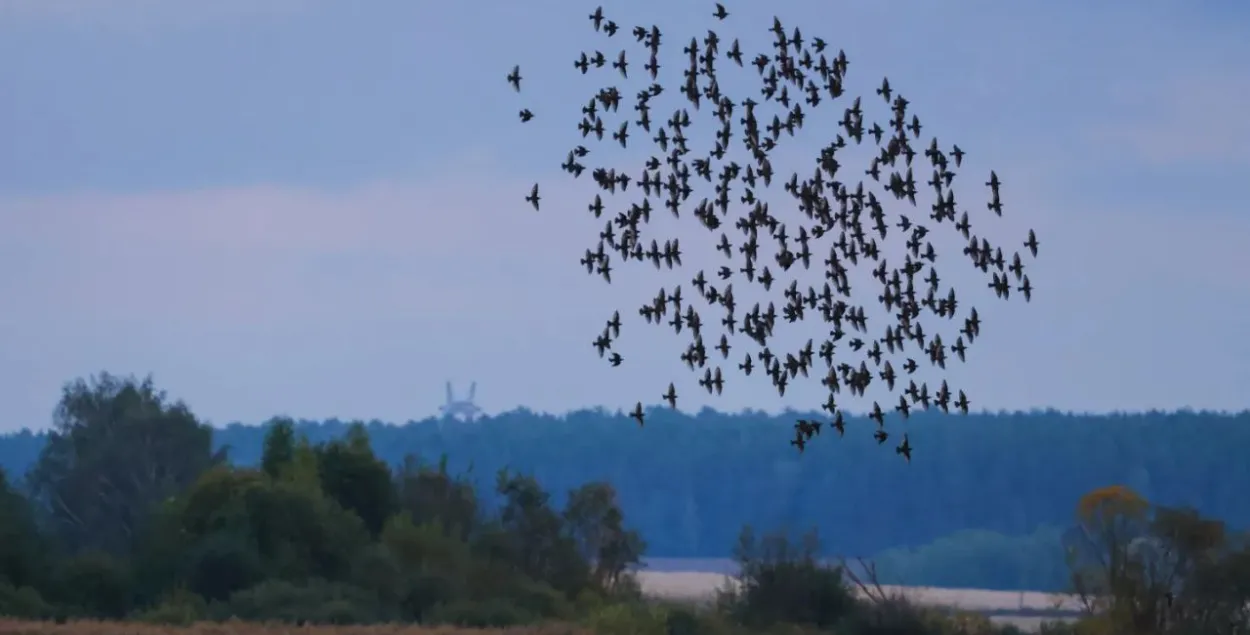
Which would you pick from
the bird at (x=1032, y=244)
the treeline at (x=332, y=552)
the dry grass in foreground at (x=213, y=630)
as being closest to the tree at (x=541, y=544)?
the treeline at (x=332, y=552)

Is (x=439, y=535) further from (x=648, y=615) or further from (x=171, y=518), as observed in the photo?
(x=648, y=615)

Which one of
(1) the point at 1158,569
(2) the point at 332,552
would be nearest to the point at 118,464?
(2) the point at 332,552

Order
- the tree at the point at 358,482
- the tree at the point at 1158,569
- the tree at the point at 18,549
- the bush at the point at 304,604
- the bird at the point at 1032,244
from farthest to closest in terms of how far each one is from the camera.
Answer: the tree at the point at 358,482 < the tree at the point at 18,549 < the tree at the point at 1158,569 < the bush at the point at 304,604 < the bird at the point at 1032,244

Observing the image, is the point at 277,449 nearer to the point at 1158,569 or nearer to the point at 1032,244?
the point at 1158,569

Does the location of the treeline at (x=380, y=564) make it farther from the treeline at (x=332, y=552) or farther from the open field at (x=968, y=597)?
the open field at (x=968, y=597)

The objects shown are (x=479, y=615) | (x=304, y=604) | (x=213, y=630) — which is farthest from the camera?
(x=479, y=615)

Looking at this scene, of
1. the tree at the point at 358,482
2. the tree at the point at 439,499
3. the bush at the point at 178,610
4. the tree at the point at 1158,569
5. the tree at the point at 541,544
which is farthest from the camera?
the tree at the point at 439,499

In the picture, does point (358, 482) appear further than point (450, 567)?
Yes

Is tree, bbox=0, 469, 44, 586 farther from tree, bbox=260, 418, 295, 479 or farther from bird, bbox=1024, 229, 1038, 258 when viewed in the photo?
bird, bbox=1024, 229, 1038, 258

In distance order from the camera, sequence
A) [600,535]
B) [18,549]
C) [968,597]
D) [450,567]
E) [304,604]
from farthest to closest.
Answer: [968,597], [600,535], [450,567], [18,549], [304,604]
